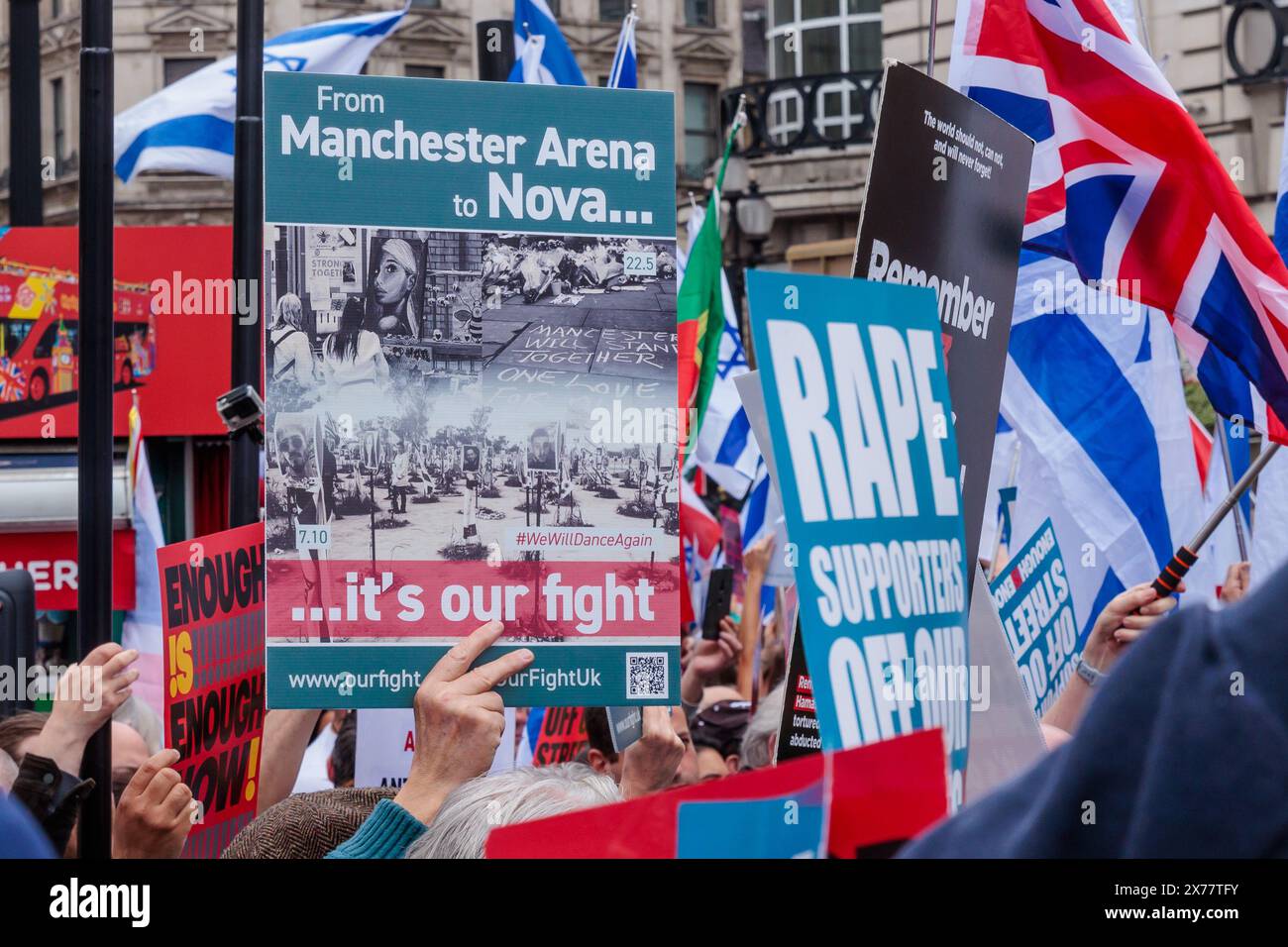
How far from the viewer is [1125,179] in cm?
460

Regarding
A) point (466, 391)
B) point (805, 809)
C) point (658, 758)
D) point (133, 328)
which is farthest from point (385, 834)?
point (133, 328)

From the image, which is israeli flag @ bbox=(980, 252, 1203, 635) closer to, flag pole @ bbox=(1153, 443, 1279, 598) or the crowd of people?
the crowd of people

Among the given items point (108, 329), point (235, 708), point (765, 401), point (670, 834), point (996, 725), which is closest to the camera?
point (670, 834)

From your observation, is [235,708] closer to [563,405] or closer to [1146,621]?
[563,405]

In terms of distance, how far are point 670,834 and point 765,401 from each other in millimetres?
494

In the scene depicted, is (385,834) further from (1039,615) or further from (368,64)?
(368,64)

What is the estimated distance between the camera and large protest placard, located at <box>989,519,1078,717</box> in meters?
4.62

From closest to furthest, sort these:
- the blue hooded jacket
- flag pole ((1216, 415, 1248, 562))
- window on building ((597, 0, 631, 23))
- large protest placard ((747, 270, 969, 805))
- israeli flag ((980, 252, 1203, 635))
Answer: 1. the blue hooded jacket
2. large protest placard ((747, 270, 969, 805))
3. israeli flag ((980, 252, 1203, 635))
4. flag pole ((1216, 415, 1248, 562))
5. window on building ((597, 0, 631, 23))

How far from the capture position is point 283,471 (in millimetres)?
3016

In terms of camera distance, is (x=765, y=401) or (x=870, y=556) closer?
(x=765, y=401)

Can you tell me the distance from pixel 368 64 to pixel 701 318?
119 feet

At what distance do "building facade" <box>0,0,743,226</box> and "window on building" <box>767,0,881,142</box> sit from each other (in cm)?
1265

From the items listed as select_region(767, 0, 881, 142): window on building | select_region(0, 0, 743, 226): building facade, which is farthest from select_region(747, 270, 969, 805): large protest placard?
select_region(0, 0, 743, 226): building facade

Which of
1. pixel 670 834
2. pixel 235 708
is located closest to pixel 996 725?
pixel 670 834
